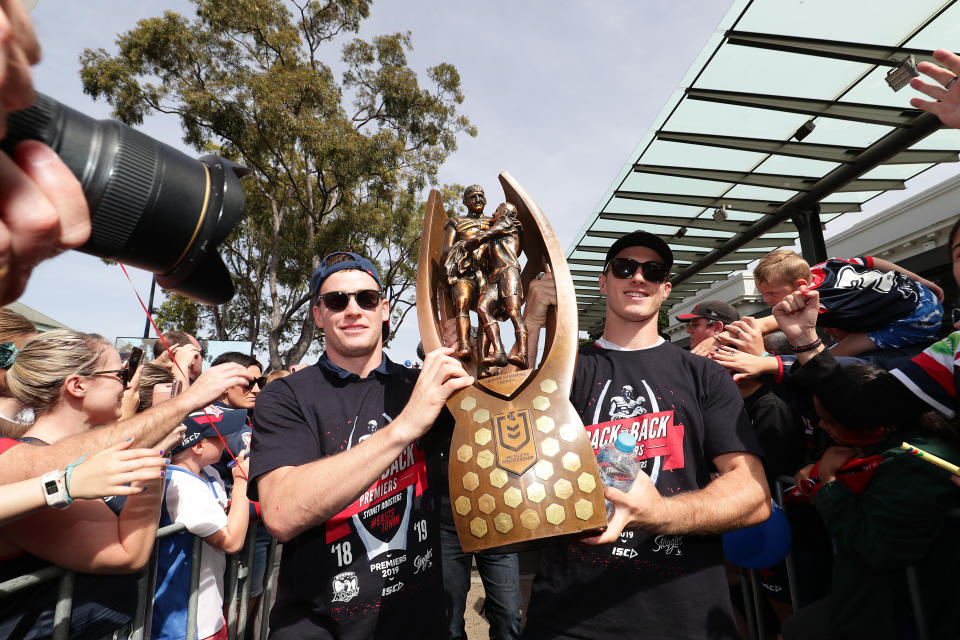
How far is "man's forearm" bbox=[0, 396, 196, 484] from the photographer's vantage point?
69.4 inches

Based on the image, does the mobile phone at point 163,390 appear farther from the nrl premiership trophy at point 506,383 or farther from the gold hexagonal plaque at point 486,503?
the gold hexagonal plaque at point 486,503

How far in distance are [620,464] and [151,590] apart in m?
2.12

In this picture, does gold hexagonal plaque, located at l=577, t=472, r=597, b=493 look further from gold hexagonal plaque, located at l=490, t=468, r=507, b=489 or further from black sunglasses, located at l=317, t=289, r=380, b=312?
black sunglasses, located at l=317, t=289, r=380, b=312

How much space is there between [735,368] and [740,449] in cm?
80

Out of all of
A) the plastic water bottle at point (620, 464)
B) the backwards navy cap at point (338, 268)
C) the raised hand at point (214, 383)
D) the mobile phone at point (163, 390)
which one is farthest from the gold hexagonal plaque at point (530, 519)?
the mobile phone at point (163, 390)

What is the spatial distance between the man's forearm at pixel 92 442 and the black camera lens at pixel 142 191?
4.01 ft

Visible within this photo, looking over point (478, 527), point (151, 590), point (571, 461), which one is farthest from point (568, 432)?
point (151, 590)

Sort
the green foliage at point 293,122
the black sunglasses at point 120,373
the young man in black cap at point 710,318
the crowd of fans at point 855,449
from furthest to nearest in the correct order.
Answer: the green foliage at point 293,122 → the young man in black cap at point 710,318 → the black sunglasses at point 120,373 → the crowd of fans at point 855,449

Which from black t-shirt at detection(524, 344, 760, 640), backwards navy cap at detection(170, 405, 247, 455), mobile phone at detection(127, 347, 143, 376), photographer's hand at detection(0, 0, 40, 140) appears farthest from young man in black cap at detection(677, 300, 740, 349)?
photographer's hand at detection(0, 0, 40, 140)

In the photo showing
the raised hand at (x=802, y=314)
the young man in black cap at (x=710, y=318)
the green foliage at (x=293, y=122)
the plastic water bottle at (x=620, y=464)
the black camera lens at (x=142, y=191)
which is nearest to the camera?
the black camera lens at (x=142, y=191)

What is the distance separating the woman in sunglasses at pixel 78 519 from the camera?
1.71 meters

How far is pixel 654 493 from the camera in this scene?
1.50m

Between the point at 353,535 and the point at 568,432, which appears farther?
the point at 353,535

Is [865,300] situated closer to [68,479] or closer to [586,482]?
[586,482]
